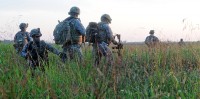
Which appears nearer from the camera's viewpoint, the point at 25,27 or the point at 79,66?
the point at 79,66

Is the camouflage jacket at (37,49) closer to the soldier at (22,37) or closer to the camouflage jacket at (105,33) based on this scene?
the camouflage jacket at (105,33)

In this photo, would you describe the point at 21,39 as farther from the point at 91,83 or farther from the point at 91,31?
the point at 91,83

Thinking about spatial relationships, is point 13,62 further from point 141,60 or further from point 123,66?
point 141,60

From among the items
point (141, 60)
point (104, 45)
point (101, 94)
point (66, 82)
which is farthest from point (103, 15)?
point (101, 94)

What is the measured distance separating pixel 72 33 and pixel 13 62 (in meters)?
3.19

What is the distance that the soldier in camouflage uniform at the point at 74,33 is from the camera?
33.3 feet

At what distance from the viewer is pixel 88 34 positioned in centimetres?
1060

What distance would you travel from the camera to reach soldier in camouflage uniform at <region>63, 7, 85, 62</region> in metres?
10.1

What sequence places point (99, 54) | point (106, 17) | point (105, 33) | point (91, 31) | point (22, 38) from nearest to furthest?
1. point (99, 54)
2. point (91, 31)
3. point (105, 33)
4. point (106, 17)
5. point (22, 38)

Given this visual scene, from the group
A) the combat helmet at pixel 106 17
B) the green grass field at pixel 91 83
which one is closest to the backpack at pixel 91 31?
the combat helmet at pixel 106 17

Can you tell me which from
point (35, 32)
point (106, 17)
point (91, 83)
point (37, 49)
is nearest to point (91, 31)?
point (106, 17)

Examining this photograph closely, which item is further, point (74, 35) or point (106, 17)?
point (106, 17)

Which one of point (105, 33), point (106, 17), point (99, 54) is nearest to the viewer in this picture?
point (99, 54)

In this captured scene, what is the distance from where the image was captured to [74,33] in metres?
10.2
